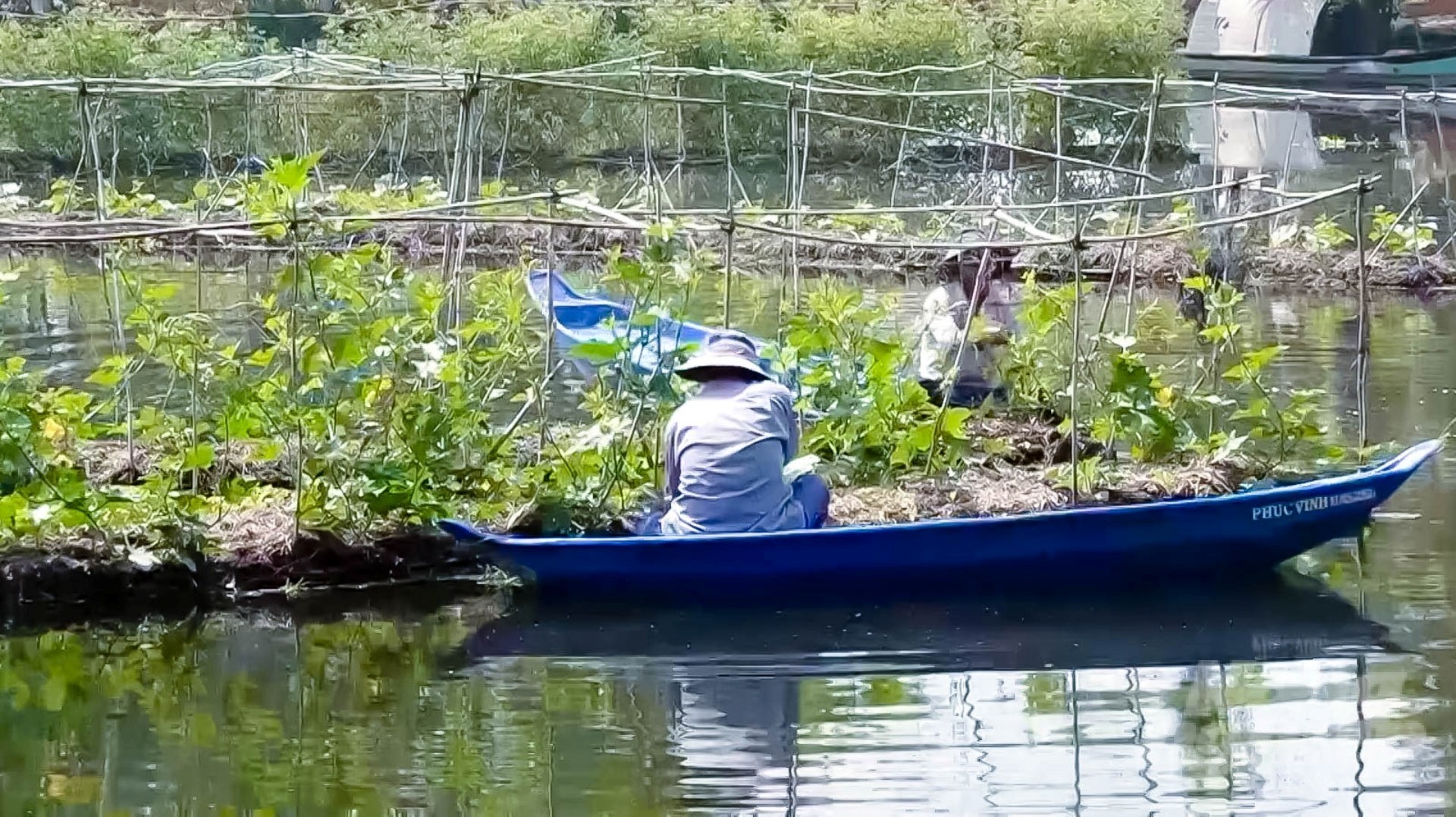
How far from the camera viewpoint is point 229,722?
5.55 m

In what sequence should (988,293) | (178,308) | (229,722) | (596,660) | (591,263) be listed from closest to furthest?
1. (229,722)
2. (596,660)
3. (988,293)
4. (178,308)
5. (591,263)

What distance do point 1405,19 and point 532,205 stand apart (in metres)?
15.1

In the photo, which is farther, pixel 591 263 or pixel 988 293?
pixel 591 263

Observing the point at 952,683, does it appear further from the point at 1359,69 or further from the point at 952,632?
the point at 1359,69

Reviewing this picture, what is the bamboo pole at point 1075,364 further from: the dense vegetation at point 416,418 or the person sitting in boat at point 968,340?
the person sitting in boat at point 968,340

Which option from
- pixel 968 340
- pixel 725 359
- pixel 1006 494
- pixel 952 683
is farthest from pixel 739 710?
pixel 968 340

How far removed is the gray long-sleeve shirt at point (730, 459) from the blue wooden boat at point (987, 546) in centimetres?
12

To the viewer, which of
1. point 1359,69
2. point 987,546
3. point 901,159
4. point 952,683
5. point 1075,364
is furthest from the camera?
point 1359,69

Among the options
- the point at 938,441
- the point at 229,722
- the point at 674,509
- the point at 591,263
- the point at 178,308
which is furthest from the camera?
the point at 591,263

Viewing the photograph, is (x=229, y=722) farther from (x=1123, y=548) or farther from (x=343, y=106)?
(x=343, y=106)

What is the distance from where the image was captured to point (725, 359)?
634cm

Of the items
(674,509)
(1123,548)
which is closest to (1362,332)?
(1123,548)

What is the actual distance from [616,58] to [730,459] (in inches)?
596

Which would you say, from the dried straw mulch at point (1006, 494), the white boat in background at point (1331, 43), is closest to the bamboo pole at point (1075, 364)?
the dried straw mulch at point (1006, 494)
